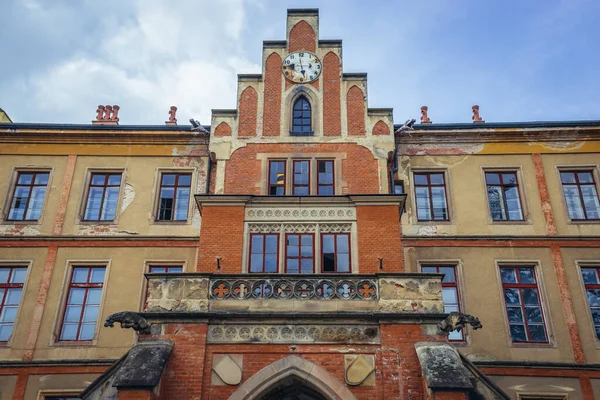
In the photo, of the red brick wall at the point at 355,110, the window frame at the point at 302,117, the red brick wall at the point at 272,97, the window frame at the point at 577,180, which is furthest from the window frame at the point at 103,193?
the window frame at the point at 577,180

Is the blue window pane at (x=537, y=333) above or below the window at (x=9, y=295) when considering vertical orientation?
below

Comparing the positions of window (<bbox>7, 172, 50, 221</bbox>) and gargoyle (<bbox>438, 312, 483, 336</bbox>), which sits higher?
window (<bbox>7, 172, 50, 221</bbox>)

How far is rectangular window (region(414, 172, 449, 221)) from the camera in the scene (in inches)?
816

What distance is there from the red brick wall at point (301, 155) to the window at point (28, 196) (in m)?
7.55

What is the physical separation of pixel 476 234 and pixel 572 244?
3231mm

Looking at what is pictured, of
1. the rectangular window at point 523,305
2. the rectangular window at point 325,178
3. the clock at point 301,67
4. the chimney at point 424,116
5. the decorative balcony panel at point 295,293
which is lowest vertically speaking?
the decorative balcony panel at point 295,293

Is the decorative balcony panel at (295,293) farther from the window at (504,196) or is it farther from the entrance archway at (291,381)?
the window at (504,196)

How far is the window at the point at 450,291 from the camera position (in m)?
18.7

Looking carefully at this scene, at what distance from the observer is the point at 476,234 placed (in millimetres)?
20188

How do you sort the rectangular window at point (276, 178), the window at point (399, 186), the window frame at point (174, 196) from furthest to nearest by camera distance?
the window at point (399, 186) < the window frame at point (174, 196) < the rectangular window at point (276, 178)

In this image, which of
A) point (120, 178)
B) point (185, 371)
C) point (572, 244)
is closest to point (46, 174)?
point (120, 178)

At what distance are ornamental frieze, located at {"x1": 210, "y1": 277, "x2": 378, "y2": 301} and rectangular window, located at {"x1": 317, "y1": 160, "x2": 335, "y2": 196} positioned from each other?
4.13 metres

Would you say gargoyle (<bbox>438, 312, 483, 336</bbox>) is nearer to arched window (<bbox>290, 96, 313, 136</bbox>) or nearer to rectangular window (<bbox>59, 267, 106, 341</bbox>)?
arched window (<bbox>290, 96, 313, 136</bbox>)

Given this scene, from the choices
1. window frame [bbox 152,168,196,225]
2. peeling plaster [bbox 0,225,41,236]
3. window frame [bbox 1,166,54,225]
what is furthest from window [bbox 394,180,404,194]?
peeling plaster [bbox 0,225,41,236]
